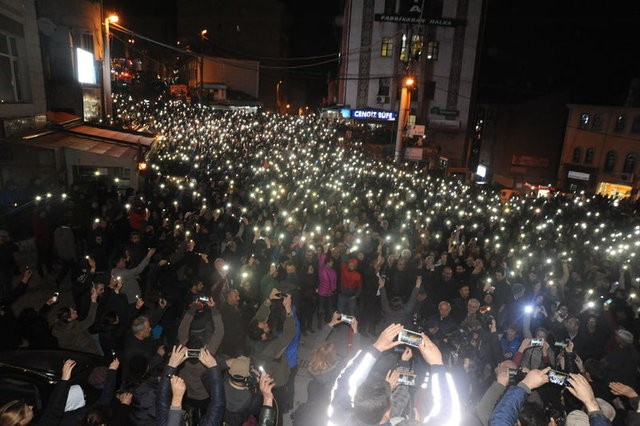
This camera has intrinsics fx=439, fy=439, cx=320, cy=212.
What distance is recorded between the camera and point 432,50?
36.6 m

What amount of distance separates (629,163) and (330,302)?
32.4m

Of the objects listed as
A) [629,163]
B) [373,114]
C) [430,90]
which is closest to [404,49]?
[430,90]

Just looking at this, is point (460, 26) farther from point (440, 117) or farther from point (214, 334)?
point (214, 334)

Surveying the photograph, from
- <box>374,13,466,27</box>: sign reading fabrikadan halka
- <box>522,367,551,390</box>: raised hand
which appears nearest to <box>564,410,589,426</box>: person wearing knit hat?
<box>522,367,551,390</box>: raised hand

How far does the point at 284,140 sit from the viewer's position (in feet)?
78.2

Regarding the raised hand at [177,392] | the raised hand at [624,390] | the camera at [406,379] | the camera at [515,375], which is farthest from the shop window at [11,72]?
the raised hand at [624,390]

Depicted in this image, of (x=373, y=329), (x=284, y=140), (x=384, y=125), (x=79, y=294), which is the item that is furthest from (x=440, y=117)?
(x=79, y=294)

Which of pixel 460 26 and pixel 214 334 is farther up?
pixel 460 26

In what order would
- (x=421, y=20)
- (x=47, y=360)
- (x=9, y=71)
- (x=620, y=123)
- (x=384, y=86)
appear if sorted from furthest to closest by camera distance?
(x=384, y=86)
(x=421, y=20)
(x=620, y=123)
(x=9, y=71)
(x=47, y=360)

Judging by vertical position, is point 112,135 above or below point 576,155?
above

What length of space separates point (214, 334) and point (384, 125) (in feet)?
103

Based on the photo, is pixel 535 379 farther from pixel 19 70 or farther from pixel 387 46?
pixel 387 46

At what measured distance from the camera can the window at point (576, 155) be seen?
3453cm

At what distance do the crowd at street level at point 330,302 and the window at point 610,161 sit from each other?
726 inches
